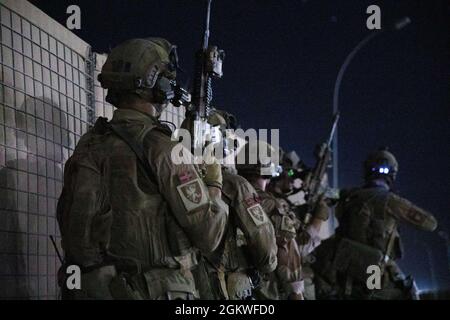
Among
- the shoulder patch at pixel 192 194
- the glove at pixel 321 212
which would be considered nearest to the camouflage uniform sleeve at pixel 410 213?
the glove at pixel 321 212

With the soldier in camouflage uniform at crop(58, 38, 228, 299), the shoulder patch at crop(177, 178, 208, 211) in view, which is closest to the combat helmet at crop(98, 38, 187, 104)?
the soldier in camouflage uniform at crop(58, 38, 228, 299)

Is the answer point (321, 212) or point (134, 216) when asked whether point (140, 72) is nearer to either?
point (134, 216)

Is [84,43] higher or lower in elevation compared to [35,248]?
higher

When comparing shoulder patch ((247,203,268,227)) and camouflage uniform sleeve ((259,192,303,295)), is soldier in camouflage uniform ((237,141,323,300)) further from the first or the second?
shoulder patch ((247,203,268,227))

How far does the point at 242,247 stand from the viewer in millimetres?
5586

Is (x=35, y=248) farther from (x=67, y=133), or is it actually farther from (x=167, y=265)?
(x=167, y=265)

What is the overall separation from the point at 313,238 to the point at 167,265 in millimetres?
4516

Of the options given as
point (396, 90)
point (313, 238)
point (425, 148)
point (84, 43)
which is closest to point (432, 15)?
point (396, 90)

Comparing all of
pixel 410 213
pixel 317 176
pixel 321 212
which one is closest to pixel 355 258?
pixel 321 212

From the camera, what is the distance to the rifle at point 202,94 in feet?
16.0

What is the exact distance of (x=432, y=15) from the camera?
8.98m

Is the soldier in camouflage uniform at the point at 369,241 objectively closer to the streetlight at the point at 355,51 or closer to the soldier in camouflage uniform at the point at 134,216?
the streetlight at the point at 355,51

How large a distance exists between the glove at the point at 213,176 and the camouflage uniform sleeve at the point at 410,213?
373 cm

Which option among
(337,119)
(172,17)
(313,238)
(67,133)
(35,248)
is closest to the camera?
(35,248)
